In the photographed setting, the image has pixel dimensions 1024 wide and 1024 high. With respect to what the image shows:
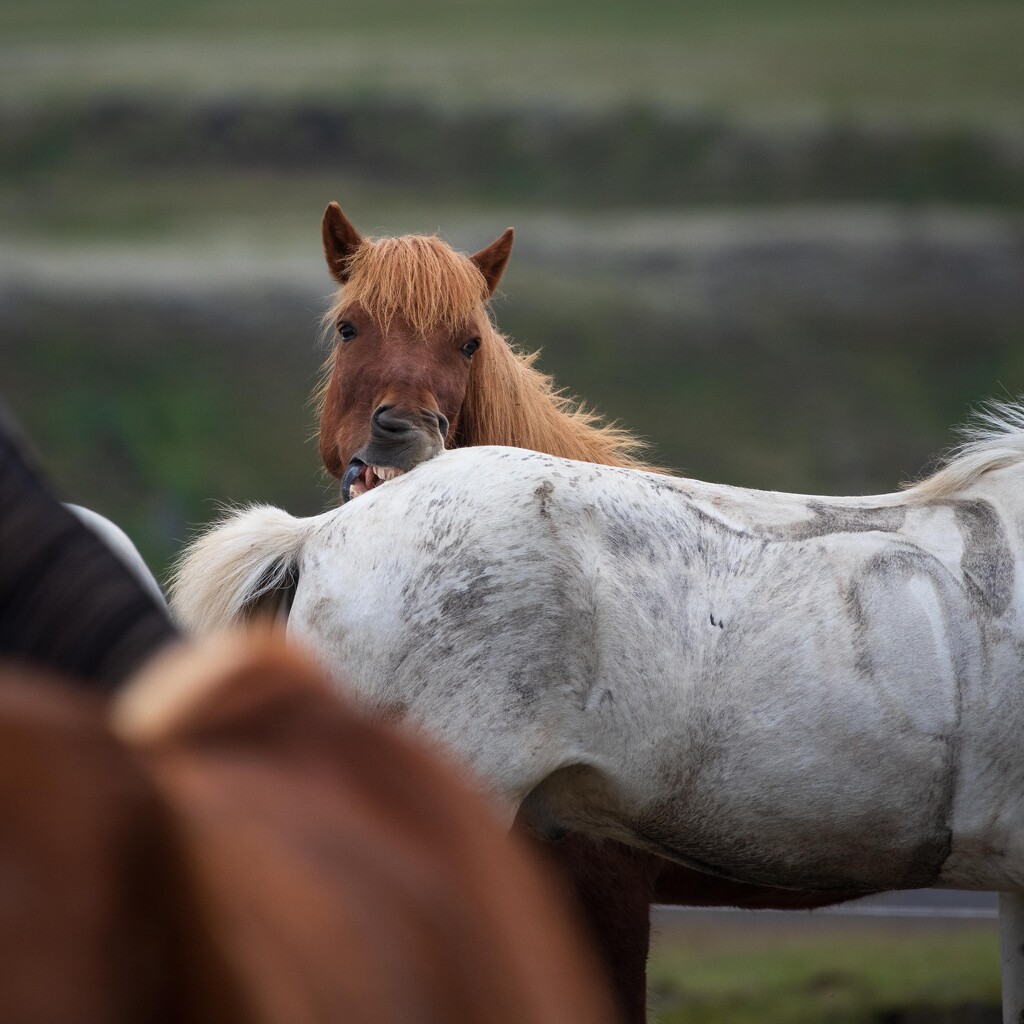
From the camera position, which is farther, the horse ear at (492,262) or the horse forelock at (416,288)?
the horse ear at (492,262)

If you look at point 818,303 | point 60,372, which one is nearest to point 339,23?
point 60,372

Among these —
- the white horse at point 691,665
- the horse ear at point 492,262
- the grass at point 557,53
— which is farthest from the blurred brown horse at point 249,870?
the grass at point 557,53

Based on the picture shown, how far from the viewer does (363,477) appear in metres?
2.99

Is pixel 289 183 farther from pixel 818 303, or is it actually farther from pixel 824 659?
pixel 824 659

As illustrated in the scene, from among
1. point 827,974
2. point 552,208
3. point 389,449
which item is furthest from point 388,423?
point 552,208

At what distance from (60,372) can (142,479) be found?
4034mm

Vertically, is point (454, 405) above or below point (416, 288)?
below

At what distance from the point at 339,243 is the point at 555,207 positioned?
2455 cm

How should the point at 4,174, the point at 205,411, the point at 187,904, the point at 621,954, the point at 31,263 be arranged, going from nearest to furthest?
1. the point at 187,904
2. the point at 621,954
3. the point at 205,411
4. the point at 31,263
5. the point at 4,174

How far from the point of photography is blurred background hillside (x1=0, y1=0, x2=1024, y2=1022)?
74.4 feet

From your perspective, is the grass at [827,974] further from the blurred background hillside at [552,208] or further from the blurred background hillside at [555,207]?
the blurred background hillside at [555,207]

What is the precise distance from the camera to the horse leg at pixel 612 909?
287 cm

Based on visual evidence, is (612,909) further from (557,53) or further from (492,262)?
(557,53)

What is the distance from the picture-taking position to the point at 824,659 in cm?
245
